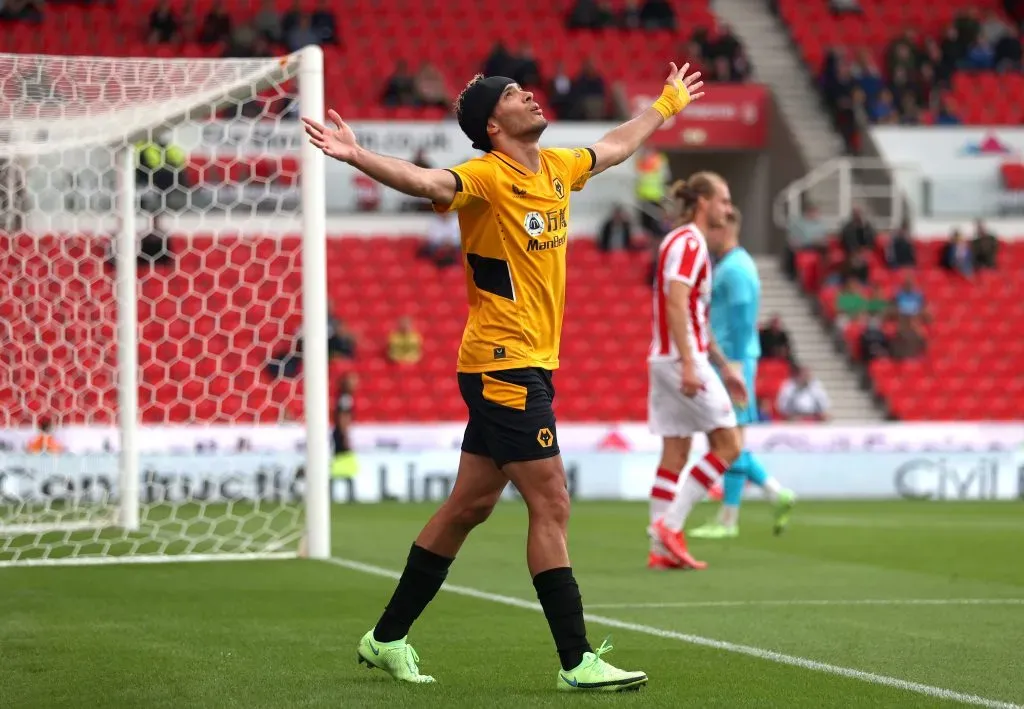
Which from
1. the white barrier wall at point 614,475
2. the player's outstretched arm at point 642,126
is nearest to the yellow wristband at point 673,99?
the player's outstretched arm at point 642,126

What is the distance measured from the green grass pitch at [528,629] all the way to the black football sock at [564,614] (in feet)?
0.54

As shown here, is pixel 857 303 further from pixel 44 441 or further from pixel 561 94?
pixel 44 441

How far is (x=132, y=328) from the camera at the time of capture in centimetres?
1288

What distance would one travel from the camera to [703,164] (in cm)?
3102

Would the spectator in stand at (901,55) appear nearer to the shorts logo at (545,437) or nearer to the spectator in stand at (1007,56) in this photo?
the spectator in stand at (1007,56)

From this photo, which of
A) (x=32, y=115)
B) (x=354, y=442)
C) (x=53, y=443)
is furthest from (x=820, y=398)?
(x=32, y=115)

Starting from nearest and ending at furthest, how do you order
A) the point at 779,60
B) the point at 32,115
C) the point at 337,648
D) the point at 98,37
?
the point at 337,648 < the point at 32,115 < the point at 98,37 < the point at 779,60

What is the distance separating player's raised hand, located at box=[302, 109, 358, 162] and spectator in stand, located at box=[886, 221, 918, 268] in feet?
71.2

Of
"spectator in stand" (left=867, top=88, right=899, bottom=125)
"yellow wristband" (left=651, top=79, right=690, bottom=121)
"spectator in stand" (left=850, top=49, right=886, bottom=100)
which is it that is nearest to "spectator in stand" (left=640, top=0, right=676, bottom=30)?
"spectator in stand" (left=850, top=49, right=886, bottom=100)

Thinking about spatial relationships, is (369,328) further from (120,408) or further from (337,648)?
(337,648)

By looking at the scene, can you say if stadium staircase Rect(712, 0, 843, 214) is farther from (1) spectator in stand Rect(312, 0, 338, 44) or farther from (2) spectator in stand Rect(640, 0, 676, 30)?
(1) spectator in stand Rect(312, 0, 338, 44)

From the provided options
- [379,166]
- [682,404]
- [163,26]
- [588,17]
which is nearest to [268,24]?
[163,26]

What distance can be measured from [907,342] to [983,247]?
2.71 metres

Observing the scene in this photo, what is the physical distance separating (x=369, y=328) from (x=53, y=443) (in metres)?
9.42
